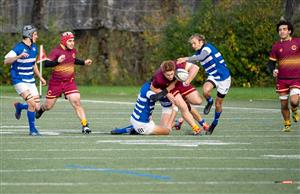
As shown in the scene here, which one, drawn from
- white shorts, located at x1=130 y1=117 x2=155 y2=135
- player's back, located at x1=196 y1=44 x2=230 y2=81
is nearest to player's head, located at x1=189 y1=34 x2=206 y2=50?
player's back, located at x1=196 y1=44 x2=230 y2=81

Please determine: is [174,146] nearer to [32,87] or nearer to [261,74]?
[32,87]

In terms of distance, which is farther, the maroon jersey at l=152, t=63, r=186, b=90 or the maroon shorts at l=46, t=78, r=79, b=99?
the maroon shorts at l=46, t=78, r=79, b=99

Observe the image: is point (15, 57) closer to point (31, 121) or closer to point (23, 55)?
point (23, 55)

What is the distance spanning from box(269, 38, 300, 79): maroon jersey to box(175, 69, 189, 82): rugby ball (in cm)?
197

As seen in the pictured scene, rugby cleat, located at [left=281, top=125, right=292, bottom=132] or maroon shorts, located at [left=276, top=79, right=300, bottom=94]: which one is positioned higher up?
maroon shorts, located at [left=276, top=79, right=300, bottom=94]

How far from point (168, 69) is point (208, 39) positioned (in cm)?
2440

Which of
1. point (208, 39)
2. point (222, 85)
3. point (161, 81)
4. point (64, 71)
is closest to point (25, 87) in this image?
point (64, 71)

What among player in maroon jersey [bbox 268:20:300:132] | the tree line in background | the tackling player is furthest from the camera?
the tree line in background

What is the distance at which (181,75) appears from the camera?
1889 cm

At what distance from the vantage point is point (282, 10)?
44281mm

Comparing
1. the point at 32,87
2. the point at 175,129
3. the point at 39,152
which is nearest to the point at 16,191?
the point at 39,152

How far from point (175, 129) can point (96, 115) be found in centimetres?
504

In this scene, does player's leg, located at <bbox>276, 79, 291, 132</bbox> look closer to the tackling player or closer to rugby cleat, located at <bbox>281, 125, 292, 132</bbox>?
rugby cleat, located at <bbox>281, 125, 292, 132</bbox>

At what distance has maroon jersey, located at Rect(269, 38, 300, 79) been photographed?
19.9 metres
